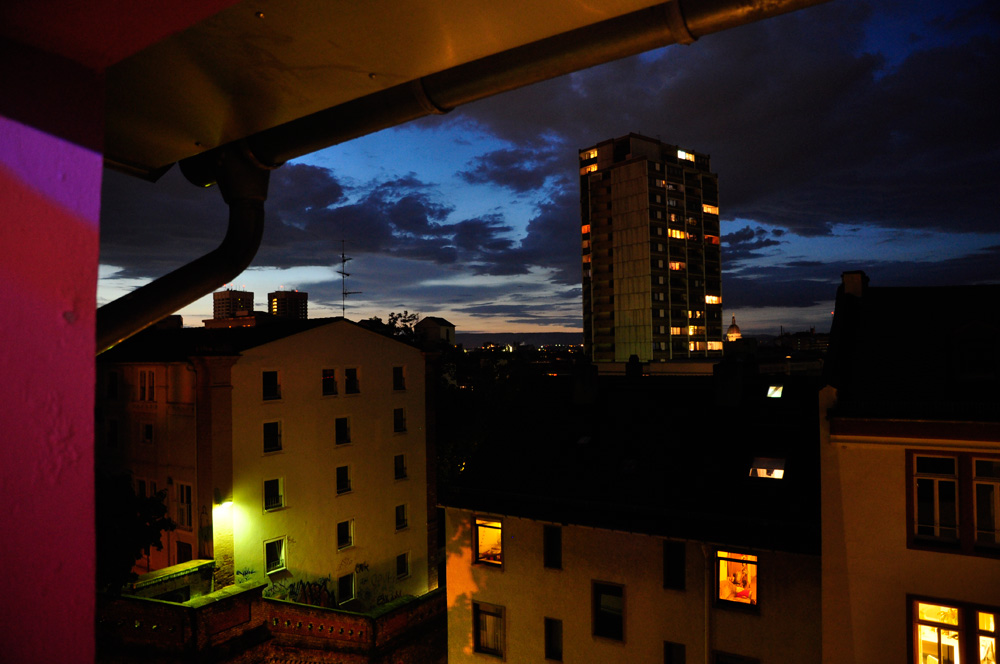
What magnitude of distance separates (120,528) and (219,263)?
16487 mm

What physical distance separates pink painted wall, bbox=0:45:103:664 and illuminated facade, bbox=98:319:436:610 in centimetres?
2221

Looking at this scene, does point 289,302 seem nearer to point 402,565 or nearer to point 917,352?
point 402,565

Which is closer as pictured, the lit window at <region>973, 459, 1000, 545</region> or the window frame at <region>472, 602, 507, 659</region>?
the lit window at <region>973, 459, 1000, 545</region>

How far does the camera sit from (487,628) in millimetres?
16938

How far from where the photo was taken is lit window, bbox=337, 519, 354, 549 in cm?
2598

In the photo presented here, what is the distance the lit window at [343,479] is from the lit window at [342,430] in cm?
116

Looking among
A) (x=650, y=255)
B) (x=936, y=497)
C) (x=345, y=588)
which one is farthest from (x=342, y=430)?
(x=650, y=255)

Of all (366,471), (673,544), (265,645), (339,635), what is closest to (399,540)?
(366,471)

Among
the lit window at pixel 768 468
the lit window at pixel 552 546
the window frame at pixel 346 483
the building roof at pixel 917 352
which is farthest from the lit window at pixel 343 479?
the building roof at pixel 917 352

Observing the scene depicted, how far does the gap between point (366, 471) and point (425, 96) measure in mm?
26066

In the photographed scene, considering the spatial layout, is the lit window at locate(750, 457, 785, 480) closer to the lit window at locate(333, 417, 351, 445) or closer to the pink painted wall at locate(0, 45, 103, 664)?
the pink painted wall at locate(0, 45, 103, 664)

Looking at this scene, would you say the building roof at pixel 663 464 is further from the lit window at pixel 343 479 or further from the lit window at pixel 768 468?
the lit window at pixel 343 479

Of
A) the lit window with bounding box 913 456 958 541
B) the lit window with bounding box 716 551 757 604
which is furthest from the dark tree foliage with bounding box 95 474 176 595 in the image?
the lit window with bounding box 913 456 958 541

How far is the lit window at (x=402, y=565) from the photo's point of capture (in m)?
28.5
